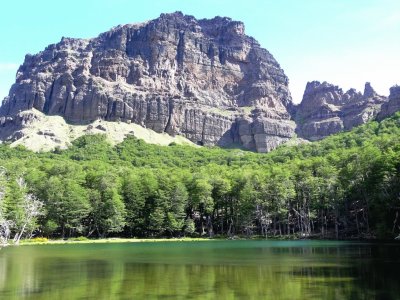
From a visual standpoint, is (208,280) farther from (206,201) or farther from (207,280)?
(206,201)

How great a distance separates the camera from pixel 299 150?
576 ft

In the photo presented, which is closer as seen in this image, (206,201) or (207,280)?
(207,280)

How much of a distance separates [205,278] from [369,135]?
152m

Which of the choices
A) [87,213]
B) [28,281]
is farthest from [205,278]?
[87,213]

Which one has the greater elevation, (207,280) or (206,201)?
(206,201)

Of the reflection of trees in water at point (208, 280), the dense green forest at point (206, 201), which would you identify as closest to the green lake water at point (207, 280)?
the reflection of trees in water at point (208, 280)

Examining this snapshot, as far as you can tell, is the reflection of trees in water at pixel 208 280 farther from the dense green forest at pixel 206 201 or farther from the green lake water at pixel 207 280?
the dense green forest at pixel 206 201

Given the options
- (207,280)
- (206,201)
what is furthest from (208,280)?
(206,201)

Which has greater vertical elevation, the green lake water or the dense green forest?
the dense green forest

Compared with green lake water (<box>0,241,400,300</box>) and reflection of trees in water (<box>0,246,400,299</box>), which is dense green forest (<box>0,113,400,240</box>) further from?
reflection of trees in water (<box>0,246,400,299</box>)

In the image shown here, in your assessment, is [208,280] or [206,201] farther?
[206,201]

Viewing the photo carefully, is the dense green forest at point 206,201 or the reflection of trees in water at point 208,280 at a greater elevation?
the dense green forest at point 206,201

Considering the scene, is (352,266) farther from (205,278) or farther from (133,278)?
(133,278)

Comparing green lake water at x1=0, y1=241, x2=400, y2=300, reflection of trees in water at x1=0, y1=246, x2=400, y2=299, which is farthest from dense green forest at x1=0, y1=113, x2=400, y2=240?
reflection of trees in water at x1=0, y1=246, x2=400, y2=299
